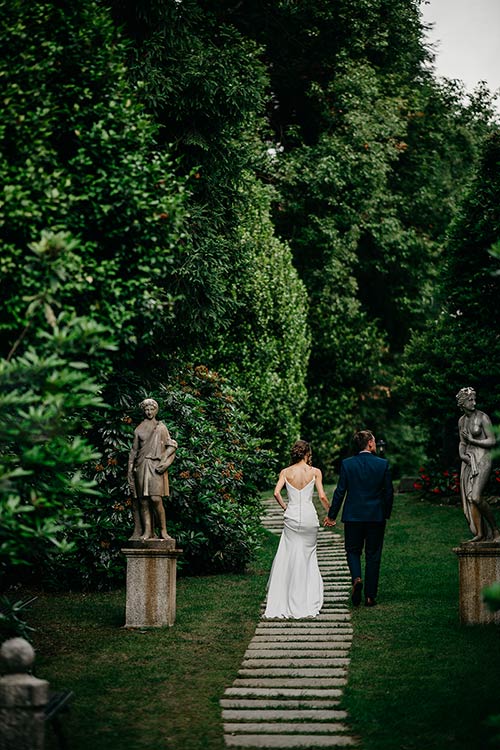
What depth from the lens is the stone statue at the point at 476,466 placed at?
10680 mm

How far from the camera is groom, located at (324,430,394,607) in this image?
12141mm

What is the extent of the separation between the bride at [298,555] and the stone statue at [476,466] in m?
1.91

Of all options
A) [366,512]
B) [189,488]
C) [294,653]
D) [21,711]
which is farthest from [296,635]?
[21,711]

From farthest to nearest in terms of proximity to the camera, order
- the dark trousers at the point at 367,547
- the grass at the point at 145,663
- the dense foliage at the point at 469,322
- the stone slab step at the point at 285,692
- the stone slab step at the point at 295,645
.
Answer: the dense foliage at the point at 469,322, the dark trousers at the point at 367,547, the stone slab step at the point at 295,645, the stone slab step at the point at 285,692, the grass at the point at 145,663

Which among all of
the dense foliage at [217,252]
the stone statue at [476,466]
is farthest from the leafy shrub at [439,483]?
the stone statue at [476,466]

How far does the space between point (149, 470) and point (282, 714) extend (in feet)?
13.5

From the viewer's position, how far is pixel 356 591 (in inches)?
484

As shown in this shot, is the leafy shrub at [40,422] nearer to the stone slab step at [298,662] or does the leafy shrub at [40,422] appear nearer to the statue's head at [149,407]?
the stone slab step at [298,662]

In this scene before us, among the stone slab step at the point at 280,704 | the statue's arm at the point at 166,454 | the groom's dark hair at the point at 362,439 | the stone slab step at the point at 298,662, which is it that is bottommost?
the stone slab step at the point at 280,704

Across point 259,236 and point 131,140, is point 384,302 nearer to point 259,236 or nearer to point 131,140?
point 259,236

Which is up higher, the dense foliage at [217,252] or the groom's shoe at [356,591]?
the dense foliage at [217,252]

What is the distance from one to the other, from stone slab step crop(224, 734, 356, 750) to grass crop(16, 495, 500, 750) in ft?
0.44

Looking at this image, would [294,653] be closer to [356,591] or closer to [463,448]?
[356,591]

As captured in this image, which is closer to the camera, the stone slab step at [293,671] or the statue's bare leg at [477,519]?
the stone slab step at [293,671]
